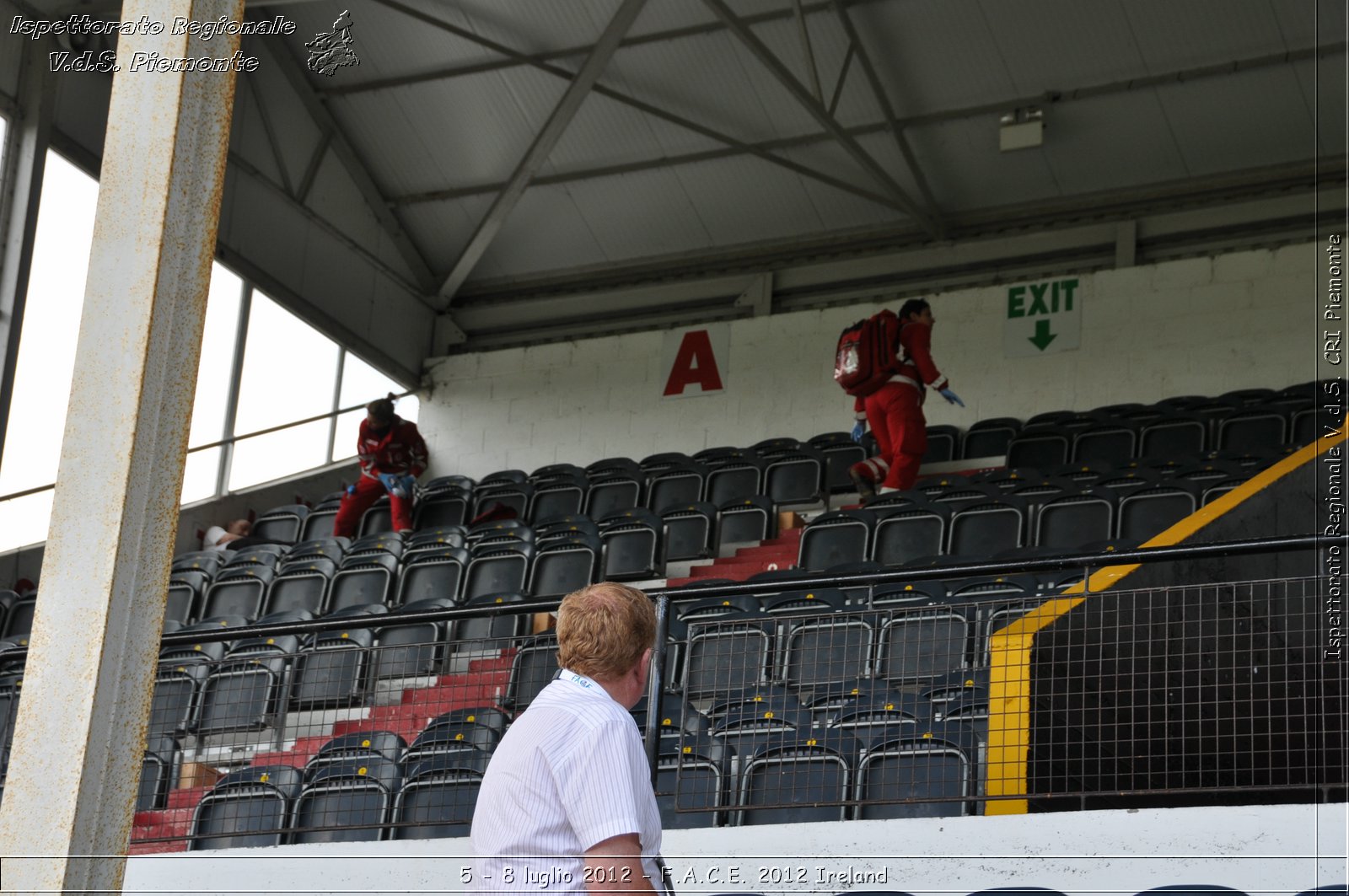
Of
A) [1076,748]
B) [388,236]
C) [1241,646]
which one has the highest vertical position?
[388,236]

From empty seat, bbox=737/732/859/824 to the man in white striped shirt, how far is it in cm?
298

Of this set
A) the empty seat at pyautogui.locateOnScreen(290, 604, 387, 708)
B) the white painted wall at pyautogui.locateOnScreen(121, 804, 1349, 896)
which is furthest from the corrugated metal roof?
the white painted wall at pyautogui.locateOnScreen(121, 804, 1349, 896)

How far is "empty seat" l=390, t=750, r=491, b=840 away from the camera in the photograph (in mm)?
5934

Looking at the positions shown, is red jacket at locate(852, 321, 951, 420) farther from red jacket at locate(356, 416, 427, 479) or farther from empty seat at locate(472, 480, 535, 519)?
red jacket at locate(356, 416, 427, 479)

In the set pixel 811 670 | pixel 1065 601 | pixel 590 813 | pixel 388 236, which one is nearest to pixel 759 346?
pixel 388 236

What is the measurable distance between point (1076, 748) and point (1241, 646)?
0.71m

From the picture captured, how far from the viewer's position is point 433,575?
10.1 m

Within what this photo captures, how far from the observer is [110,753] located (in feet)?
12.6

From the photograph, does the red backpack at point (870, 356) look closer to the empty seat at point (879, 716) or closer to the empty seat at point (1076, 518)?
the empty seat at point (1076, 518)

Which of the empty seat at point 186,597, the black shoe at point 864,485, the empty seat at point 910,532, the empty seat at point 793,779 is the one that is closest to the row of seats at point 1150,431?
the black shoe at point 864,485

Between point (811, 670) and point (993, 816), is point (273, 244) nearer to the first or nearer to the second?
point (811, 670)

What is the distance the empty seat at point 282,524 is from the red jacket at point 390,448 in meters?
1.53

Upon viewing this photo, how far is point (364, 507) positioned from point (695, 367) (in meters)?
4.20

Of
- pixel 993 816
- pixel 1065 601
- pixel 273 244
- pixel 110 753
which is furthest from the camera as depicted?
pixel 273 244
